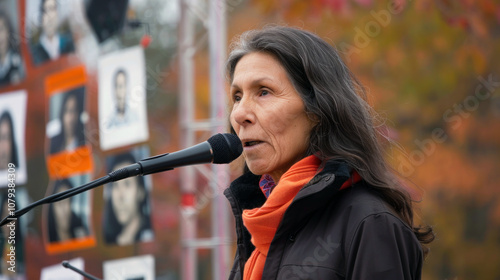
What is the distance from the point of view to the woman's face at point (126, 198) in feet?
18.4

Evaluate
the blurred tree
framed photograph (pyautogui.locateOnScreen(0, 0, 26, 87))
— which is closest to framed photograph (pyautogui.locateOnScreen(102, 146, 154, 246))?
framed photograph (pyautogui.locateOnScreen(0, 0, 26, 87))

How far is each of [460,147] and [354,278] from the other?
614 centimetres

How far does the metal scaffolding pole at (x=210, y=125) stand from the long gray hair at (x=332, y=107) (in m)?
2.90

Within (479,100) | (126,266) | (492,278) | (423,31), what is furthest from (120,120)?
(492,278)

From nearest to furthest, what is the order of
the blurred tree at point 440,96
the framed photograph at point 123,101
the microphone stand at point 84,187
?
the microphone stand at point 84,187 < the framed photograph at point 123,101 < the blurred tree at point 440,96

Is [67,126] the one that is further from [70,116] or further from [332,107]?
[332,107]

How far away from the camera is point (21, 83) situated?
21.4 feet

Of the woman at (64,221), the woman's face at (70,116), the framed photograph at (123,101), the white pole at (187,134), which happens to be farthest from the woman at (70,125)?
the white pole at (187,134)

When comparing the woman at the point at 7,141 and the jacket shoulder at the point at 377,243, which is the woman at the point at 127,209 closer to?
the woman at the point at 7,141

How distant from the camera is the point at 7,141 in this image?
20.4 ft

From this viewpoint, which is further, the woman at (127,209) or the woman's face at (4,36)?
the woman's face at (4,36)

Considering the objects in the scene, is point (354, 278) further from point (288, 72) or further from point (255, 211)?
point (288, 72)

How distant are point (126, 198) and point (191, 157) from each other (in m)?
3.98

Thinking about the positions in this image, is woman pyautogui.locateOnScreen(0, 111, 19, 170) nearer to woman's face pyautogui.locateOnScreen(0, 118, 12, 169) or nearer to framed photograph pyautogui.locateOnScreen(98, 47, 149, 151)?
woman's face pyautogui.locateOnScreen(0, 118, 12, 169)
